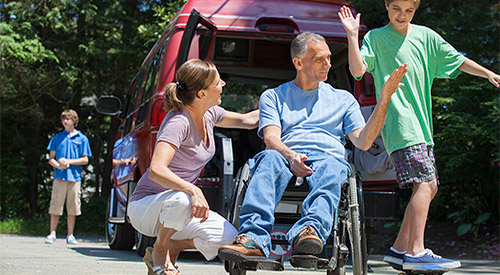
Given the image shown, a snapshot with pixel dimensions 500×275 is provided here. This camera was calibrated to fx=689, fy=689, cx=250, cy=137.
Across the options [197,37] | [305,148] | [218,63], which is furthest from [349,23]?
[218,63]

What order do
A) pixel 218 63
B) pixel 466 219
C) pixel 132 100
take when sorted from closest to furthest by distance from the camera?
pixel 218 63 < pixel 132 100 < pixel 466 219

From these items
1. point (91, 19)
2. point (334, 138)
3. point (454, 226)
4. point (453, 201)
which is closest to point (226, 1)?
point (334, 138)

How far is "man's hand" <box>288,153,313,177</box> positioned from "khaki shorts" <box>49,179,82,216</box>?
562 cm

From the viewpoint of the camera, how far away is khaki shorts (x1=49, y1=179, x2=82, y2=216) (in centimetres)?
874

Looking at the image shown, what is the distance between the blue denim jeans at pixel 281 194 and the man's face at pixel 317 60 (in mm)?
569

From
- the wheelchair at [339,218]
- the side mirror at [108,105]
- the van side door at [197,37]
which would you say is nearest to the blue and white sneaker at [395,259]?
the wheelchair at [339,218]

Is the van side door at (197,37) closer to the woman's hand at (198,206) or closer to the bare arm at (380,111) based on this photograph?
the bare arm at (380,111)

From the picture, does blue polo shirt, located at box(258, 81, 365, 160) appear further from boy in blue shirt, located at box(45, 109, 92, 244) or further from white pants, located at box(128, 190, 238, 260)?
boy in blue shirt, located at box(45, 109, 92, 244)

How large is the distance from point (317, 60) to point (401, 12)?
2.07ft

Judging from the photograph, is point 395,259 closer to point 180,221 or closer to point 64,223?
point 180,221

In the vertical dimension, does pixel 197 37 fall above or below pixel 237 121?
above

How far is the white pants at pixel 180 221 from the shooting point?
3623mm

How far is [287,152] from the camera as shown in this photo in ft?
12.6

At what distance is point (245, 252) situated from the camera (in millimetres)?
3334
